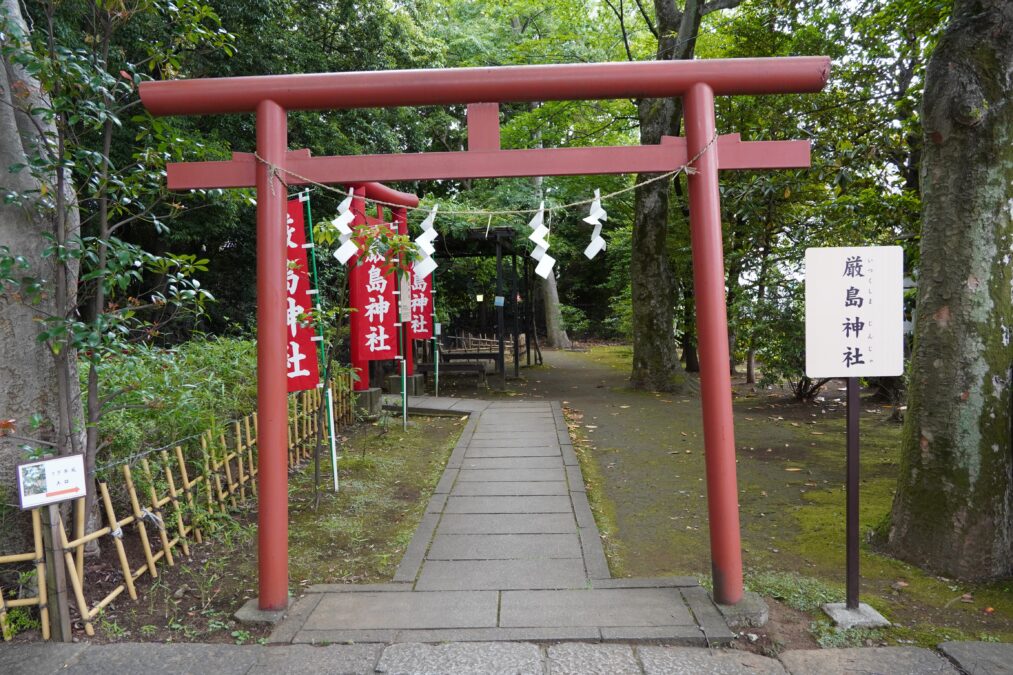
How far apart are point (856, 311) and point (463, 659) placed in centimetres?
295

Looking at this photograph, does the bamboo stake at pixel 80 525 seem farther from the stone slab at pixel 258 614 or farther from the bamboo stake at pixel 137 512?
the stone slab at pixel 258 614

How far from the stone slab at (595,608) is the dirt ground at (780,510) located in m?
0.44

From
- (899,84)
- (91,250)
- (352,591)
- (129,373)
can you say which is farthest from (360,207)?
(899,84)

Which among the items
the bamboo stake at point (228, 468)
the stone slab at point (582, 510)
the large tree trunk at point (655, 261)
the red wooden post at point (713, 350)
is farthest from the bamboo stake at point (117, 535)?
the large tree trunk at point (655, 261)

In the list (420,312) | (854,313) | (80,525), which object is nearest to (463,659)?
(80,525)

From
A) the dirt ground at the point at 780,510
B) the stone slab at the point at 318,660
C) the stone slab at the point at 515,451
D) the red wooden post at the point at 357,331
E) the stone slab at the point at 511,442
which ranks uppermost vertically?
the red wooden post at the point at 357,331

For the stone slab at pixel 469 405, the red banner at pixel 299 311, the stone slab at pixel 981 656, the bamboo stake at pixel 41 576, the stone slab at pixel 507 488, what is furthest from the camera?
the stone slab at pixel 469 405

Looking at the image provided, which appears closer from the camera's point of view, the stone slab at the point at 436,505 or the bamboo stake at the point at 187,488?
the bamboo stake at the point at 187,488

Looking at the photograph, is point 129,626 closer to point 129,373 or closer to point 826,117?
point 129,373

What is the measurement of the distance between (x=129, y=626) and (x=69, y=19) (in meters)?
8.55

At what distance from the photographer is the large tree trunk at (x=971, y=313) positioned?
4227 mm

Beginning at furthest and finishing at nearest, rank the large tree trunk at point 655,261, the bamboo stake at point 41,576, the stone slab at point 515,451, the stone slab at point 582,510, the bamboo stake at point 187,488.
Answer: the large tree trunk at point 655,261 → the stone slab at point 515,451 → the stone slab at point 582,510 → the bamboo stake at point 187,488 → the bamboo stake at point 41,576

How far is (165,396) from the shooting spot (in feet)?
16.0

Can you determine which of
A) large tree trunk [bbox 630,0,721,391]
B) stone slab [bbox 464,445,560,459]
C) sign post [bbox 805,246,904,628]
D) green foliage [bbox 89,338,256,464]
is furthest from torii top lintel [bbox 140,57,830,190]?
large tree trunk [bbox 630,0,721,391]
